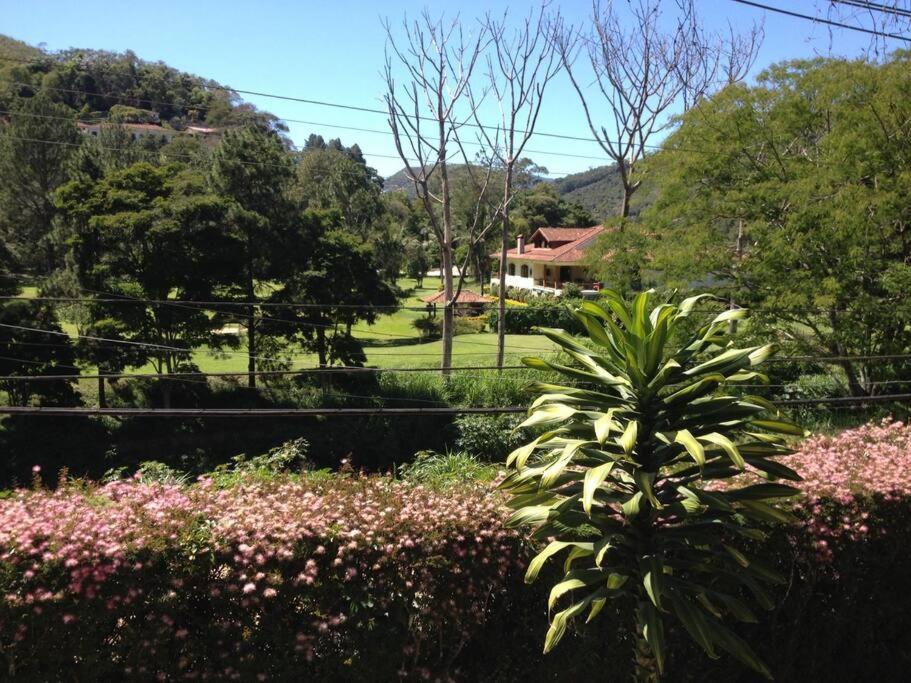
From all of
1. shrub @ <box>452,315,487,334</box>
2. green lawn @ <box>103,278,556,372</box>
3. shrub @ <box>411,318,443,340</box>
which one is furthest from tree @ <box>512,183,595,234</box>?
green lawn @ <box>103,278,556,372</box>

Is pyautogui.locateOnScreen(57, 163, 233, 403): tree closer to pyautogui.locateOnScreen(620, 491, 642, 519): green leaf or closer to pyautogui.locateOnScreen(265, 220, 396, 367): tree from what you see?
pyautogui.locateOnScreen(265, 220, 396, 367): tree

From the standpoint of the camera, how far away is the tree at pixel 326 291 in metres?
21.5

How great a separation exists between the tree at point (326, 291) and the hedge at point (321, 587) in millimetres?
17923

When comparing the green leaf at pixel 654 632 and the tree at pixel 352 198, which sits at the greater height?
the tree at pixel 352 198

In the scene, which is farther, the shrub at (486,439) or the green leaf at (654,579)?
the shrub at (486,439)

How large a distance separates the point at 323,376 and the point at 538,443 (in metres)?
18.7

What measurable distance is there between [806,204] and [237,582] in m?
13.2

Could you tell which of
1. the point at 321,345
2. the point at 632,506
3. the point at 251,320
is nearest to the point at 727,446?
the point at 632,506

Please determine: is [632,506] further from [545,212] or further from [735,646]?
[545,212]

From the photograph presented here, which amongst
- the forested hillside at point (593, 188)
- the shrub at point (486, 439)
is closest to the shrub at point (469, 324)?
the shrub at point (486, 439)

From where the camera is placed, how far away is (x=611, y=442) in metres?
3.25

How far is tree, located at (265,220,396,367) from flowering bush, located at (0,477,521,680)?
18.0 metres

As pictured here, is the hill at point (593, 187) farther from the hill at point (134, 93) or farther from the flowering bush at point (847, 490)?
the flowering bush at point (847, 490)

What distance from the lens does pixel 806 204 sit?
42.9 feet
